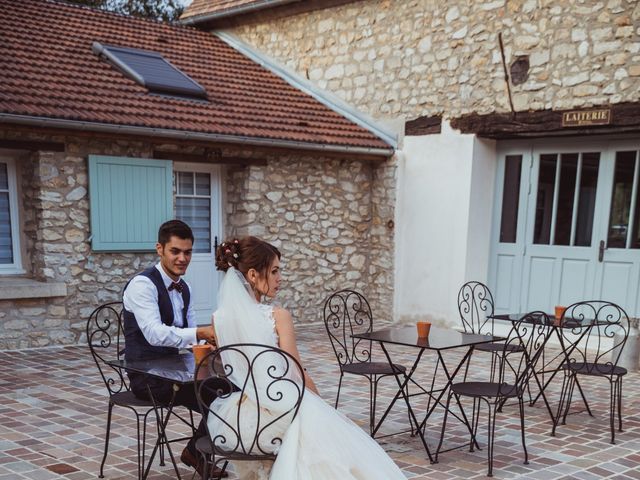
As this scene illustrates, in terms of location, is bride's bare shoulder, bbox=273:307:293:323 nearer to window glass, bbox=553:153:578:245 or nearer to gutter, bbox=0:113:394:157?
gutter, bbox=0:113:394:157

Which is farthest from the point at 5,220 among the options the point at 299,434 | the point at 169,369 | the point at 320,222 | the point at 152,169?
the point at 299,434

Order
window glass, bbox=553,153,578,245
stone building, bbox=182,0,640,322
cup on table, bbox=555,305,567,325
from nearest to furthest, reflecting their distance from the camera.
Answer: cup on table, bbox=555,305,567,325 → stone building, bbox=182,0,640,322 → window glass, bbox=553,153,578,245

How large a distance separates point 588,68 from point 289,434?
5742 mm

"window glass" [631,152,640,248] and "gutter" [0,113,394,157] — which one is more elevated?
"gutter" [0,113,394,157]

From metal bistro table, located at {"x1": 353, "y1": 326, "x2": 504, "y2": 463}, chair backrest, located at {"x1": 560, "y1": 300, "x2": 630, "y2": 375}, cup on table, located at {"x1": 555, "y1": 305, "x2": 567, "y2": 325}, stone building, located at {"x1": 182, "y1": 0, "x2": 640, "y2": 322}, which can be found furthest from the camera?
stone building, located at {"x1": 182, "y1": 0, "x2": 640, "y2": 322}

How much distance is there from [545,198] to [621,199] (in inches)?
34.2

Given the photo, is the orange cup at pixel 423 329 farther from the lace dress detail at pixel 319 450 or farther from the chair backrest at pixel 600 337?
the chair backrest at pixel 600 337

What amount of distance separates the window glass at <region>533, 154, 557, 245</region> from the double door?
1cm

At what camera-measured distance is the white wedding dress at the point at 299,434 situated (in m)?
2.43

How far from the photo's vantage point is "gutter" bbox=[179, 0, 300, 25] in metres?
9.36

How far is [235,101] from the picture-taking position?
8227mm

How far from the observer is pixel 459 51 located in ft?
25.1

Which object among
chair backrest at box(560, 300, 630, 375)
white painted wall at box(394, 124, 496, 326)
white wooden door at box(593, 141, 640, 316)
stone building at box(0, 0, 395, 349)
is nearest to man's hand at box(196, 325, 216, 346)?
chair backrest at box(560, 300, 630, 375)

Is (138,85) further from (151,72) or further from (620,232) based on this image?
(620,232)
